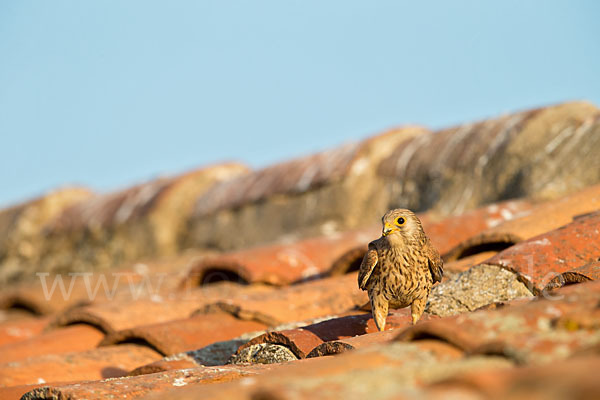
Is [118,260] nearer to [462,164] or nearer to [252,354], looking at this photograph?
[462,164]

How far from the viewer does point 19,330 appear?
6.39 metres

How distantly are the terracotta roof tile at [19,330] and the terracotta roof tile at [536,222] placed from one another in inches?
142

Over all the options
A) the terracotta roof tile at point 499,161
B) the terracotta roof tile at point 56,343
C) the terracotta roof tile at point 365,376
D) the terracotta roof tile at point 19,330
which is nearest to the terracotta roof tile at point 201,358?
the terracotta roof tile at point 56,343

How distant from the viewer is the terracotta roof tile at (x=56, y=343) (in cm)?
501

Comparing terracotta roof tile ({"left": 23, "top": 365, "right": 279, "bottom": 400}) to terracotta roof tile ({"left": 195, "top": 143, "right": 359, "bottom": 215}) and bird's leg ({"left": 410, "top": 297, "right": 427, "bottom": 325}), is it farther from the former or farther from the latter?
terracotta roof tile ({"left": 195, "top": 143, "right": 359, "bottom": 215})

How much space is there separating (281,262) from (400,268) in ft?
10.5

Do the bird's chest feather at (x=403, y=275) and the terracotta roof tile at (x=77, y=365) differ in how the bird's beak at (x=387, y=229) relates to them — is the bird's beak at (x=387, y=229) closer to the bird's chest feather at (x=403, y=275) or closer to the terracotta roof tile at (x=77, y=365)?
the bird's chest feather at (x=403, y=275)

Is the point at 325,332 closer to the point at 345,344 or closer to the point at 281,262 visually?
the point at 345,344

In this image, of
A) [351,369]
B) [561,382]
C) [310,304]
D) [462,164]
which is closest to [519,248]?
[310,304]

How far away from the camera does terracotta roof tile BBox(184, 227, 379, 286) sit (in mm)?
6539

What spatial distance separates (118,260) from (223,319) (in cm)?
748

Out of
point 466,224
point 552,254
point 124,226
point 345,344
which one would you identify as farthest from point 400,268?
point 124,226

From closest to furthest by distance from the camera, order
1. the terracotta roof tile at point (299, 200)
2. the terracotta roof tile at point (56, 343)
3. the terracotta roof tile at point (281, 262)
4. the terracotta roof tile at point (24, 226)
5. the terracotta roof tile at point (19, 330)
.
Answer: the terracotta roof tile at point (56, 343) → the terracotta roof tile at point (19, 330) → the terracotta roof tile at point (281, 262) → the terracotta roof tile at point (299, 200) → the terracotta roof tile at point (24, 226)

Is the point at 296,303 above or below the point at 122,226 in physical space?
below
